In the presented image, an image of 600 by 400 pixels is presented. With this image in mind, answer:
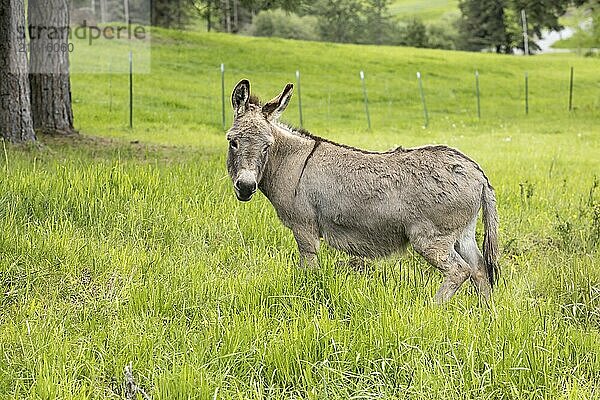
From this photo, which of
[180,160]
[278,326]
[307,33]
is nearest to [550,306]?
[278,326]

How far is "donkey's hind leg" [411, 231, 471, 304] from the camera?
5.27 metres

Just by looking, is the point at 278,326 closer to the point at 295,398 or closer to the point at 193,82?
the point at 295,398

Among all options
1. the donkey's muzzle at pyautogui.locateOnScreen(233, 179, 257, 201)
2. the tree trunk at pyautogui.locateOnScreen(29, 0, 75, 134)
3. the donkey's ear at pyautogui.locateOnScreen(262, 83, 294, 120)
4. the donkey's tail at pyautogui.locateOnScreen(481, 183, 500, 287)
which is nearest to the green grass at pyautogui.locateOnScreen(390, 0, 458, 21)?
the tree trunk at pyautogui.locateOnScreen(29, 0, 75, 134)

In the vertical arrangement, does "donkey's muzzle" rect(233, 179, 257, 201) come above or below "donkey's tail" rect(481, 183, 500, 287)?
above

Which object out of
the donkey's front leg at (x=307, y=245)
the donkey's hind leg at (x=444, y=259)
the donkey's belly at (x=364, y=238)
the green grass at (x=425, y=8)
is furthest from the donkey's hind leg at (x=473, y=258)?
the green grass at (x=425, y=8)

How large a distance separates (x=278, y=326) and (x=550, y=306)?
209 cm

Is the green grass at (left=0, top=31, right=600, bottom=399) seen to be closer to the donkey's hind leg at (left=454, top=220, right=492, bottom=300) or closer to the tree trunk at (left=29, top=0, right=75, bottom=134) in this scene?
the donkey's hind leg at (left=454, top=220, right=492, bottom=300)

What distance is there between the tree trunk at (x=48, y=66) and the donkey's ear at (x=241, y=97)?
26.3 feet

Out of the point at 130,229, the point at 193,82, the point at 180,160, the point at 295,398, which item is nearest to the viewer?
the point at 295,398

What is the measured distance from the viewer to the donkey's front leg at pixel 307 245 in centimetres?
563

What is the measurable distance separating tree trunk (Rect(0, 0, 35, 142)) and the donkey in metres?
6.13

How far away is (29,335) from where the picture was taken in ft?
14.1

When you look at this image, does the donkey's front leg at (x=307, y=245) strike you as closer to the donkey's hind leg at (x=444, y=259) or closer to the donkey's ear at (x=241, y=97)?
the donkey's hind leg at (x=444, y=259)

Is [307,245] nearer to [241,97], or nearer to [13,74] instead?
[241,97]
